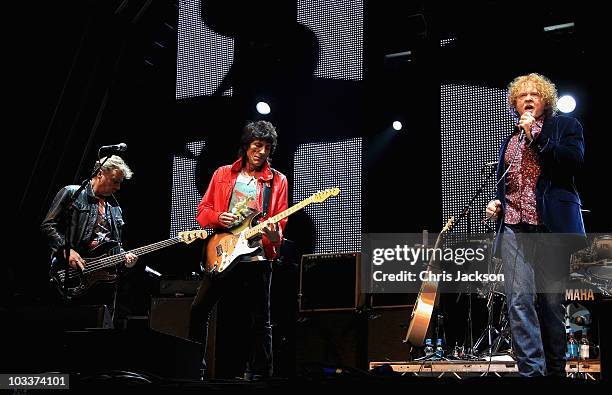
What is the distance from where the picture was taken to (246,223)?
5.43 m

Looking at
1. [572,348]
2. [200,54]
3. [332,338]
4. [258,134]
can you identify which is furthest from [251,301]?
[200,54]

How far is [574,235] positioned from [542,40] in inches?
148

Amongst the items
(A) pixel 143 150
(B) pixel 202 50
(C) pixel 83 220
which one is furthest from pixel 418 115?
(C) pixel 83 220

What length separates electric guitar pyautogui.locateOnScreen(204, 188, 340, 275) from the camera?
17.4 ft

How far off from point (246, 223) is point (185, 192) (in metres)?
2.53

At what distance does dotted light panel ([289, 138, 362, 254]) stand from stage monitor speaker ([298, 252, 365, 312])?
0.42 metres

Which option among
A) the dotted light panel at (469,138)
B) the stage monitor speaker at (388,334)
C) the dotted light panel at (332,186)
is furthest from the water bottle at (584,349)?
the dotted light panel at (332,186)

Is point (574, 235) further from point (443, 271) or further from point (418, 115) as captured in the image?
point (418, 115)

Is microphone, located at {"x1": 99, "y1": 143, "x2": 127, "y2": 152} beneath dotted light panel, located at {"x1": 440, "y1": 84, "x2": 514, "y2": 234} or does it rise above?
beneath

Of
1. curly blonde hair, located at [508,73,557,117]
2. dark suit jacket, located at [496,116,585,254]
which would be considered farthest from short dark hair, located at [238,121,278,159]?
dark suit jacket, located at [496,116,585,254]

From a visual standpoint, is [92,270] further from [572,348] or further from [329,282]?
[572,348]

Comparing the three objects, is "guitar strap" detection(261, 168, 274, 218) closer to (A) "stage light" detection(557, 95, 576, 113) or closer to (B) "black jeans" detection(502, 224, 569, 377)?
(B) "black jeans" detection(502, 224, 569, 377)

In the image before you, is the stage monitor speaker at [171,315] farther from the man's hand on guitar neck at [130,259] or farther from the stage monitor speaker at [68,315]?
the stage monitor speaker at [68,315]

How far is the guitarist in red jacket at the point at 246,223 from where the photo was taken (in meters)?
5.23
